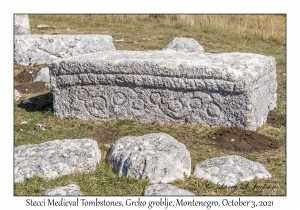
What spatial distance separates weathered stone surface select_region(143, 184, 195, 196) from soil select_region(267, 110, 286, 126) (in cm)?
423

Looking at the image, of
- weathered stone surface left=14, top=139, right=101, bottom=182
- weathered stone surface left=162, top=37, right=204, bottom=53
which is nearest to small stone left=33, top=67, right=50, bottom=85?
weathered stone surface left=162, top=37, right=204, bottom=53

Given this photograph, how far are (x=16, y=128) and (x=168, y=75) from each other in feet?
9.65

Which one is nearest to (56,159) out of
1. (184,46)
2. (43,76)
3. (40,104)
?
(40,104)

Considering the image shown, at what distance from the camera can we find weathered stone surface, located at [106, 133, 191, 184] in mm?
7043

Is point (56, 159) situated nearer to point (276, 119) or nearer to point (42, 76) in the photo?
point (276, 119)

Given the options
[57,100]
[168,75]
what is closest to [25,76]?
[57,100]

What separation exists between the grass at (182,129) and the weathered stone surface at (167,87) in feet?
0.74

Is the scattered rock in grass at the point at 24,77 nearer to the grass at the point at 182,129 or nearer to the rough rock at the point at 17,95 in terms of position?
the grass at the point at 182,129

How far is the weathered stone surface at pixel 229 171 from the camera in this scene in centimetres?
710

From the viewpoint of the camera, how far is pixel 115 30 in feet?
65.9

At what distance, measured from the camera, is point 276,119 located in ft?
34.2

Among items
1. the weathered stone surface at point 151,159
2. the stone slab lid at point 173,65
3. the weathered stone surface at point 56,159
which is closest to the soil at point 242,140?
the stone slab lid at point 173,65

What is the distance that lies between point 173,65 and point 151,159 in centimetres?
281

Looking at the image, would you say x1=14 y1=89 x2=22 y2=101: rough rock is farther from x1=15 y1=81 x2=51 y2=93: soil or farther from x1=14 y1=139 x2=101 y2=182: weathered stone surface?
x1=14 y1=139 x2=101 y2=182: weathered stone surface
